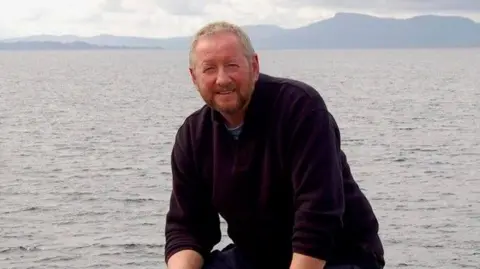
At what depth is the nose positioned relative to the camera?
4789 millimetres

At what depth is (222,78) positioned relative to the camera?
→ 479cm

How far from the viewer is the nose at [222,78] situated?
15.7ft

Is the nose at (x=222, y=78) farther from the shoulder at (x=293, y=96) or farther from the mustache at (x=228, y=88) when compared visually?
the shoulder at (x=293, y=96)

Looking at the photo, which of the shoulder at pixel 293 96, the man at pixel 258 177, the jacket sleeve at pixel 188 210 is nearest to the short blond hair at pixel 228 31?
the man at pixel 258 177

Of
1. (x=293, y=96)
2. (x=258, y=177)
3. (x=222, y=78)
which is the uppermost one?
(x=222, y=78)

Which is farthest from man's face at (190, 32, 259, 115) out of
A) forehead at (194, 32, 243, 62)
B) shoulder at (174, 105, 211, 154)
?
shoulder at (174, 105, 211, 154)

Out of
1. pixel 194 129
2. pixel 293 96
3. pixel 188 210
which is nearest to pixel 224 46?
pixel 293 96

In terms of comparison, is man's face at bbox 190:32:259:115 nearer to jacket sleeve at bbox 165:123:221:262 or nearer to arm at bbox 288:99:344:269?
arm at bbox 288:99:344:269

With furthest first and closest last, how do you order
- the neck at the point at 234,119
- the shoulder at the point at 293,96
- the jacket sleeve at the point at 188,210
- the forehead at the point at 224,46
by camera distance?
1. the jacket sleeve at the point at 188,210
2. the neck at the point at 234,119
3. the shoulder at the point at 293,96
4. the forehead at the point at 224,46

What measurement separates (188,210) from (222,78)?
3.52 ft

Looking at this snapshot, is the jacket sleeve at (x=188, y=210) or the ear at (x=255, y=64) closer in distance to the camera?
the ear at (x=255, y=64)

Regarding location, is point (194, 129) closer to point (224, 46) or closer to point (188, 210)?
point (188, 210)

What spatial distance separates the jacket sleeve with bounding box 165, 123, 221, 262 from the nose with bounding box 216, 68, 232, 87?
62 centimetres

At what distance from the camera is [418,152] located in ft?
116
